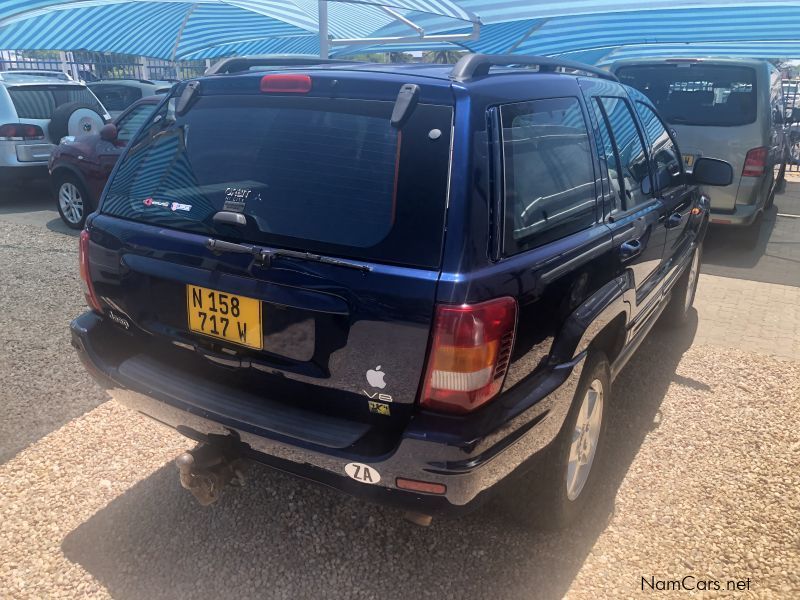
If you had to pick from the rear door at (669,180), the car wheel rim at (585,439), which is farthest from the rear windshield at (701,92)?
the car wheel rim at (585,439)

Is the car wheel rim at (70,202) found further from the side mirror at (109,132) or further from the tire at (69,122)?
the tire at (69,122)

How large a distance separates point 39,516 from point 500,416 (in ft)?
6.63

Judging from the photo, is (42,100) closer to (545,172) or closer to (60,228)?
(60,228)

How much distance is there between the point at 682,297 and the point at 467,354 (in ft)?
11.2

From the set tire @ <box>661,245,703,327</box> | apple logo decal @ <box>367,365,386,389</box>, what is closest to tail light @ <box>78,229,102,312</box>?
apple logo decal @ <box>367,365,386,389</box>

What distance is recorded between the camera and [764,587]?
8.16ft

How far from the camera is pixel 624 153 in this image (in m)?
3.18

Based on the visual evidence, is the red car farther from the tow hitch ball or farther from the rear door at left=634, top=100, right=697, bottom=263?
the tow hitch ball

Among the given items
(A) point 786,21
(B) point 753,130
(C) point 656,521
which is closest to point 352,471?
(C) point 656,521

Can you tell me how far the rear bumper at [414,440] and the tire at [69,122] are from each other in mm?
7539

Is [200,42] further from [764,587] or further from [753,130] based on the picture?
[764,587]

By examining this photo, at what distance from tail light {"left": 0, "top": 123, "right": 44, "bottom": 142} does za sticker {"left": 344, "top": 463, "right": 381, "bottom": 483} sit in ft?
28.6

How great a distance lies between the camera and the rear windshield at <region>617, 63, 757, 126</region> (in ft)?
22.3

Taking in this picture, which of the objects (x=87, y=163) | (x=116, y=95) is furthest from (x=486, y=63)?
(x=116, y=95)
